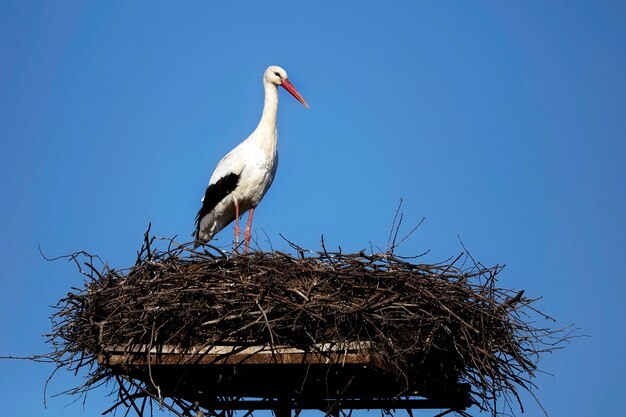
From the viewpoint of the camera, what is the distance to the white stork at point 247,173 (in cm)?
891

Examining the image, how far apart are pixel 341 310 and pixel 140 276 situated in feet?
4.47

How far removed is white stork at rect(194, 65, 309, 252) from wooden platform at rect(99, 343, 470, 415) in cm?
270

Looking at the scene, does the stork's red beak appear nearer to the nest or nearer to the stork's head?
the stork's head

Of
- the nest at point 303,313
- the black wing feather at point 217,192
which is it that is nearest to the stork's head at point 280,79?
the black wing feather at point 217,192

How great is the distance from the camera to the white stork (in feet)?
29.2

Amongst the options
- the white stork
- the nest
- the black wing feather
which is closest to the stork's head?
the white stork

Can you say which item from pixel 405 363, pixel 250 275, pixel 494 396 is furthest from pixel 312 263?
pixel 494 396

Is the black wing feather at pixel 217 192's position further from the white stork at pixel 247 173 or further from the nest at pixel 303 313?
the nest at pixel 303 313

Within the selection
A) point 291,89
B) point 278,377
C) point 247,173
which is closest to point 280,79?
point 291,89

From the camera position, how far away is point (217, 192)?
9.14 m

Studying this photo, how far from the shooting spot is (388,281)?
5.85 metres

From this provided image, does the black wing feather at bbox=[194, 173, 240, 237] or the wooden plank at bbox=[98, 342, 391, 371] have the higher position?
the black wing feather at bbox=[194, 173, 240, 237]

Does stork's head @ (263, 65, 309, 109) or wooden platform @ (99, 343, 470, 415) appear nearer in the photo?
wooden platform @ (99, 343, 470, 415)

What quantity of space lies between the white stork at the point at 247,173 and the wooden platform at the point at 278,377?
8.87 ft
